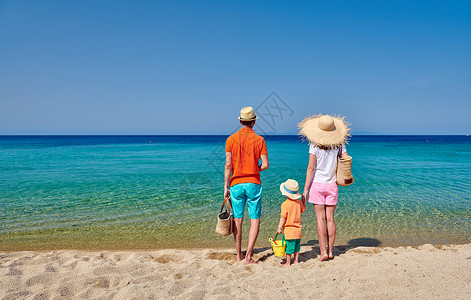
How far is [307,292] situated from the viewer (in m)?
3.20

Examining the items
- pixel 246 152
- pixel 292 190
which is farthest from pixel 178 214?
pixel 292 190

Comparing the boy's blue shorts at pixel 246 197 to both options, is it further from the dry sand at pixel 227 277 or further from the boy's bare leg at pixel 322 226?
the boy's bare leg at pixel 322 226

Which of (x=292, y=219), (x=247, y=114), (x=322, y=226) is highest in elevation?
(x=247, y=114)

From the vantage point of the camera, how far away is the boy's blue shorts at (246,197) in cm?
418

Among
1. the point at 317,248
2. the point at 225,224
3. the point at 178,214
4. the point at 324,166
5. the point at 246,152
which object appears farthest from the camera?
the point at 178,214

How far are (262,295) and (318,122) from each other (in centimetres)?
260

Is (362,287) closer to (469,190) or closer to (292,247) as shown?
(292,247)

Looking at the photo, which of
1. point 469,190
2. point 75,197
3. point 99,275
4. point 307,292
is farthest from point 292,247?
point 469,190

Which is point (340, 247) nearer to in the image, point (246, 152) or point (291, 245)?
point (291, 245)

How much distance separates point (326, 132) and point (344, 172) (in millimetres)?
650

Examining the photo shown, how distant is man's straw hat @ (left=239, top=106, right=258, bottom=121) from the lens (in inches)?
165

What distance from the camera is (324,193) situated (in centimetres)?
430

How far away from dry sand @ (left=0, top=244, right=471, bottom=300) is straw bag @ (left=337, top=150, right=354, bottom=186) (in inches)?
45.9

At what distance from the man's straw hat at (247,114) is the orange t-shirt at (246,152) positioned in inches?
8.3
